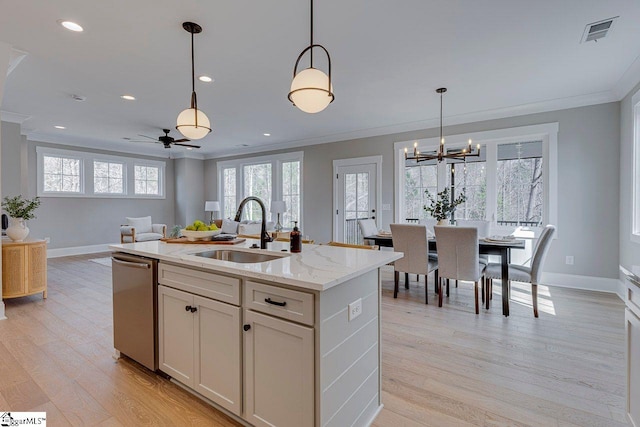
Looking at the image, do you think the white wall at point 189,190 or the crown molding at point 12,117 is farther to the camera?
the white wall at point 189,190

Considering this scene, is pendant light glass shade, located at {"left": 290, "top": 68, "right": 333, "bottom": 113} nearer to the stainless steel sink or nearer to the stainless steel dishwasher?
the stainless steel sink

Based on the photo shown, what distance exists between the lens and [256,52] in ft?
9.89

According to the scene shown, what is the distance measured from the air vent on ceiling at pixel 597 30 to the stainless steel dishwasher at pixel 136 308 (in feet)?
12.5

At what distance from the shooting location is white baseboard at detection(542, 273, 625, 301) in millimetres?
4111

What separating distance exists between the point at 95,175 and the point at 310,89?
7.74 meters

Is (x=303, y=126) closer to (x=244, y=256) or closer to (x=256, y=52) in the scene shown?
(x=256, y=52)

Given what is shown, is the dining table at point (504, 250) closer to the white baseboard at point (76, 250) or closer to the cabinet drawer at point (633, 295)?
the cabinet drawer at point (633, 295)

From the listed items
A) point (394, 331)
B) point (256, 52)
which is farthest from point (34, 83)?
point (394, 331)

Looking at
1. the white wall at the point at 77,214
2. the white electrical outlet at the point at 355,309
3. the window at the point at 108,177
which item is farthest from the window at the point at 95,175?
the white electrical outlet at the point at 355,309

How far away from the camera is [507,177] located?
193 inches

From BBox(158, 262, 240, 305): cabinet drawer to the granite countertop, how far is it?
0.05 meters

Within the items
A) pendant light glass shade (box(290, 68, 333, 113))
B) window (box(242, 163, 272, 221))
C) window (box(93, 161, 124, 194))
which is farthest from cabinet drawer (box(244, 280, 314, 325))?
window (box(93, 161, 124, 194))

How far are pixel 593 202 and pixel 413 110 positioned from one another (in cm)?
272

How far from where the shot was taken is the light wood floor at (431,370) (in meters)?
1.78
